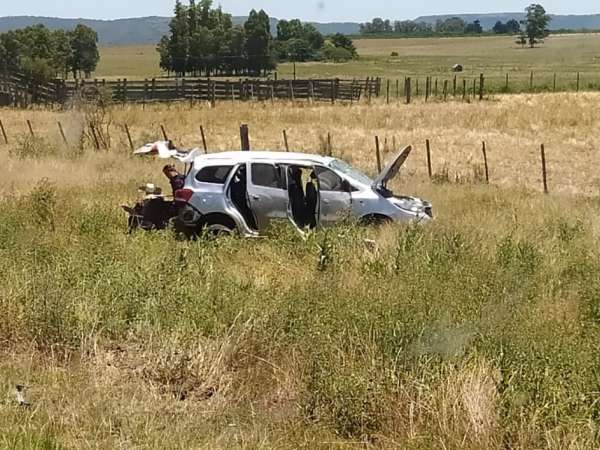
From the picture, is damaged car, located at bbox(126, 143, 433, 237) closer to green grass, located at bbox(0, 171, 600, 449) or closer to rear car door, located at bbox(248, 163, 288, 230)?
rear car door, located at bbox(248, 163, 288, 230)

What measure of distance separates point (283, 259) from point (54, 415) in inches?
193

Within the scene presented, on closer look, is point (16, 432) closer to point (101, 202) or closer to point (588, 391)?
point (588, 391)

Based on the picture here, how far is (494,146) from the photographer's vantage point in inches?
1067

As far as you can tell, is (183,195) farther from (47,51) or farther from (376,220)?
(47,51)

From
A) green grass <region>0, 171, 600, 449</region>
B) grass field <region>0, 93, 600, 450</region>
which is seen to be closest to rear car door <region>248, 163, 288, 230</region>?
grass field <region>0, 93, 600, 450</region>

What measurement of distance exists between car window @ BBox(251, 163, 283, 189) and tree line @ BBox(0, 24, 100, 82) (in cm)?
4685

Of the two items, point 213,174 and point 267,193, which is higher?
point 213,174

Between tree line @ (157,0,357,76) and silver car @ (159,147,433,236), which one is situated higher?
tree line @ (157,0,357,76)

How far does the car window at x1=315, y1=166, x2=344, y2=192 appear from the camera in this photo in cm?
1223

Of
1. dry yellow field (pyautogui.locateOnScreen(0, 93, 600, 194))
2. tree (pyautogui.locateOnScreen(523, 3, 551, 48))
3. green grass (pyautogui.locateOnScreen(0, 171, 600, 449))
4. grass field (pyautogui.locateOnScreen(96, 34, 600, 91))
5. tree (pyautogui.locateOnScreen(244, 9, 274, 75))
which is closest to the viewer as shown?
green grass (pyautogui.locateOnScreen(0, 171, 600, 449))

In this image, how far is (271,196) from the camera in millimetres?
11969

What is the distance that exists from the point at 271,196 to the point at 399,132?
19.7 metres

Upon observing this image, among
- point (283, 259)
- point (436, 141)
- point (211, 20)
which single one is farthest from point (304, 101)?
point (211, 20)

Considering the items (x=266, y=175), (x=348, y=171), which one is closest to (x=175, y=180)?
(x=266, y=175)
